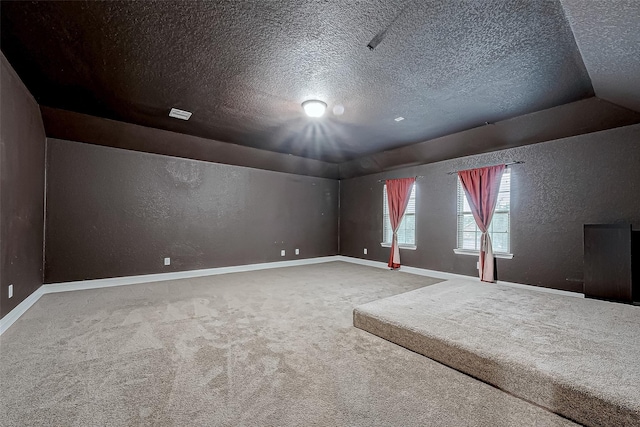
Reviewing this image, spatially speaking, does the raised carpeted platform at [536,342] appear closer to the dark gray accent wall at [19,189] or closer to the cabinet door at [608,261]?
the cabinet door at [608,261]

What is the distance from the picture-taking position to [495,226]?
15.4 ft

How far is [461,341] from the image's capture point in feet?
6.91

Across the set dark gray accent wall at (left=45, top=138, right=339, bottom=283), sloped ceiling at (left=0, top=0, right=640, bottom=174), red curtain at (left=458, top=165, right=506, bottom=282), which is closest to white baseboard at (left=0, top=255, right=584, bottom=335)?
dark gray accent wall at (left=45, top=138, right=339, bottom=283)

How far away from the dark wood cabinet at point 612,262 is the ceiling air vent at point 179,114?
5594 mm

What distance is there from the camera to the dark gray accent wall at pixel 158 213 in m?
4.25

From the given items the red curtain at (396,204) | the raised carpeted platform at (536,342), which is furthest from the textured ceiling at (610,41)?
the red curtain at (396,204)

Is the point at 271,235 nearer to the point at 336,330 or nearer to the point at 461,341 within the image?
the point at 336,330

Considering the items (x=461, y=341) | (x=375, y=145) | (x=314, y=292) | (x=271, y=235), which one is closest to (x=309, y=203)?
(x=271, y=235)

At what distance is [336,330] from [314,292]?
4.81 ft

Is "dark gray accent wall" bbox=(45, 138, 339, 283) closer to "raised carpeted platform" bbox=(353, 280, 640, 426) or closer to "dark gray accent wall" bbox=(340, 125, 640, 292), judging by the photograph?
"dark gray accent wall" bbox=(340, 125, 640, 292)

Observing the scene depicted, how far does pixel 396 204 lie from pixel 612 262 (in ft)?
11.3

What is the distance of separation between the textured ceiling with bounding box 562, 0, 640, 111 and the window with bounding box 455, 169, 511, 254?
1.88m

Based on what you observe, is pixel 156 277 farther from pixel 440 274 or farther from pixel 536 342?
pixel 536 342

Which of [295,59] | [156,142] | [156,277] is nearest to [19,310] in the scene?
[156,277]
